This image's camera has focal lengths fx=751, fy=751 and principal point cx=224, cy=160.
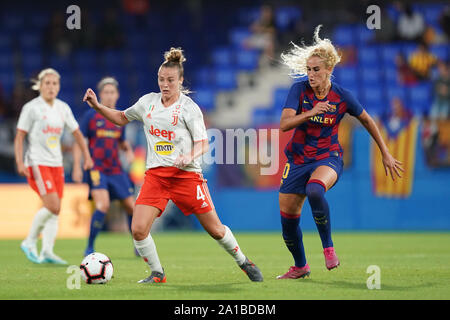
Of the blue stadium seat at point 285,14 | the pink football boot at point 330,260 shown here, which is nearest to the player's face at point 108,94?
the pink football boot at point 330,260

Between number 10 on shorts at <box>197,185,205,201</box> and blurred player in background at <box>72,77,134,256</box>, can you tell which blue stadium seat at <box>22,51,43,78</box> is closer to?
blurred player in background at <box>72,77,134,256</box>

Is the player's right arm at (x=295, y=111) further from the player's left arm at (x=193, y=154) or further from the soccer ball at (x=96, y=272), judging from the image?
the soccer ball at (x=96, y=272)

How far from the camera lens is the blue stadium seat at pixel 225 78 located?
2139 centimetres

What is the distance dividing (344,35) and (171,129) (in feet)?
50.8

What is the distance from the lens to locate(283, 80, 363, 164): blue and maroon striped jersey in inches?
293

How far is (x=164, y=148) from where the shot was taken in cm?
700

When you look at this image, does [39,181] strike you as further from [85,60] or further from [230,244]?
[85,60]

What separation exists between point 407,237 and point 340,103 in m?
7.72

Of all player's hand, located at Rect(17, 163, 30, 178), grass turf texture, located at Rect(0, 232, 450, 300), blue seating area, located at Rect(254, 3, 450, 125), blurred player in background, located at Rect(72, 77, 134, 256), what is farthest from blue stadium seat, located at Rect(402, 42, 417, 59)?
player's hand, located at Rect(17, 163, 30, 178)

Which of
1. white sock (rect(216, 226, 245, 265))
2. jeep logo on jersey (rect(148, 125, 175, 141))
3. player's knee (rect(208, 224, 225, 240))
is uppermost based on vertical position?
jeep logo on jersey (rect(148, 125, 175, 141))

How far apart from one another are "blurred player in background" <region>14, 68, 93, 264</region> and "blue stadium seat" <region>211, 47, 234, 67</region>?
39.6 ft

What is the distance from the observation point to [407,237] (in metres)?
14.5
